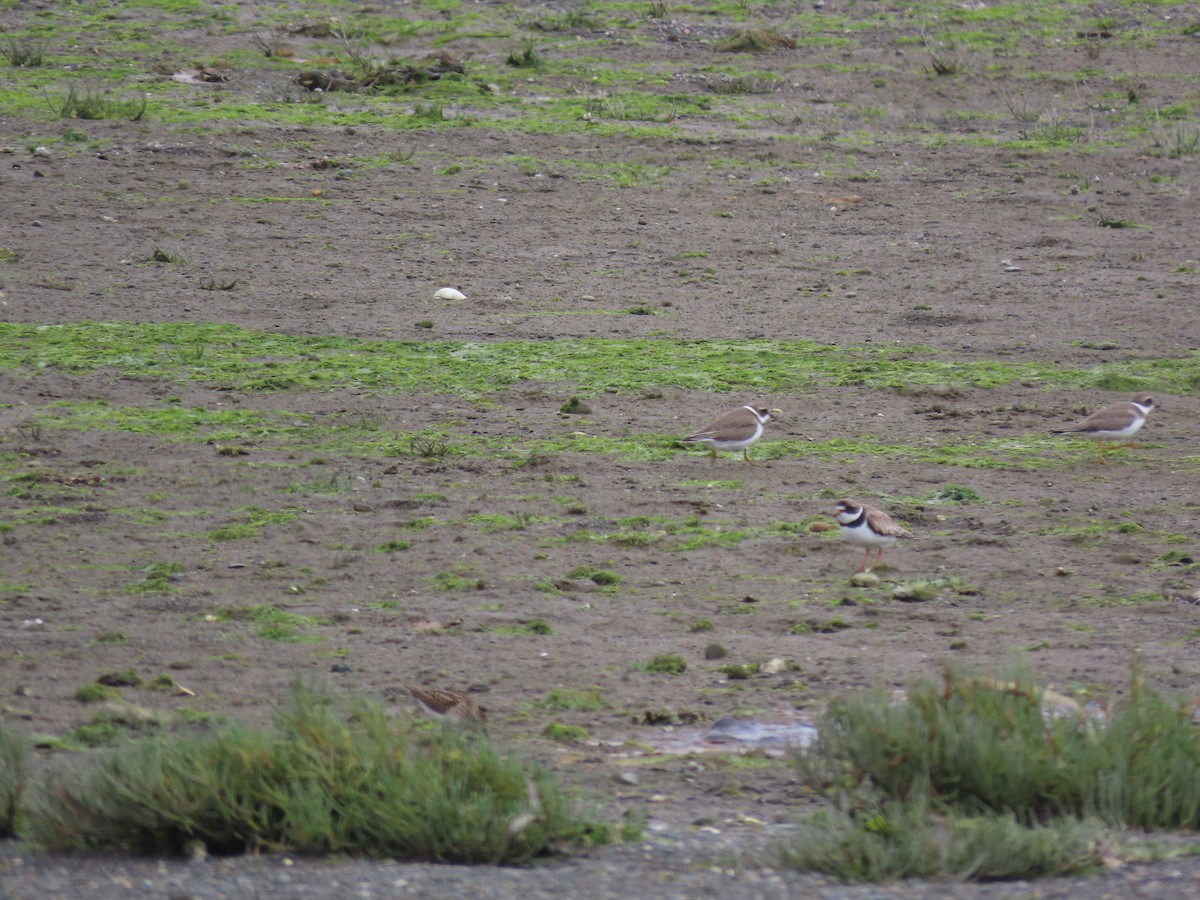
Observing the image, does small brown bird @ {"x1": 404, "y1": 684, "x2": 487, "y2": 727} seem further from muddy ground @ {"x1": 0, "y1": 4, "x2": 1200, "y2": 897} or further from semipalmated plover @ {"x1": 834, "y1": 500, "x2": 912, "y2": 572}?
semipalmated plover @ {"x1": 834, "y1": 500, "x2": 912, "y2": 572}

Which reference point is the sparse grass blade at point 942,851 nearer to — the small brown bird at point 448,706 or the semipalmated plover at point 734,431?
the small brown bird at point 448,706

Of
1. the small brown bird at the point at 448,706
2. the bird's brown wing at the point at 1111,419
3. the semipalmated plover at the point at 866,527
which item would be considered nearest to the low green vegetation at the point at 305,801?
the small brown bird at the point at 448,706

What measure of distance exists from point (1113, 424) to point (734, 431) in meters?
2.39

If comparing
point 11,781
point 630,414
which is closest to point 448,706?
point 11,781

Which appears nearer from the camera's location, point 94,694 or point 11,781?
point 11,781

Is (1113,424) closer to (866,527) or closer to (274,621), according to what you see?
(866,527)

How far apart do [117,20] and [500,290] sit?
9.67 m

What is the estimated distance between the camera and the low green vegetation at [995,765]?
16.3 feet

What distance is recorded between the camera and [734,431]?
9.58 meters

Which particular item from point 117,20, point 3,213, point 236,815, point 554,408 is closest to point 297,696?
point 236,815

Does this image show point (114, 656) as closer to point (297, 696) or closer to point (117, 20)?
point (297, 696)

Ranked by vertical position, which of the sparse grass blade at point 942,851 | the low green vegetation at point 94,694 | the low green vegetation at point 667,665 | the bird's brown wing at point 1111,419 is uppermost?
the sparse grass blade at point 942,851

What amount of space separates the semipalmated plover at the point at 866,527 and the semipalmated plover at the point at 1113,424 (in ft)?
7.68

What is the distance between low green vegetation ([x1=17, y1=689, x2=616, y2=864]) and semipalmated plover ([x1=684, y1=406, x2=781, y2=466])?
4.81 m
